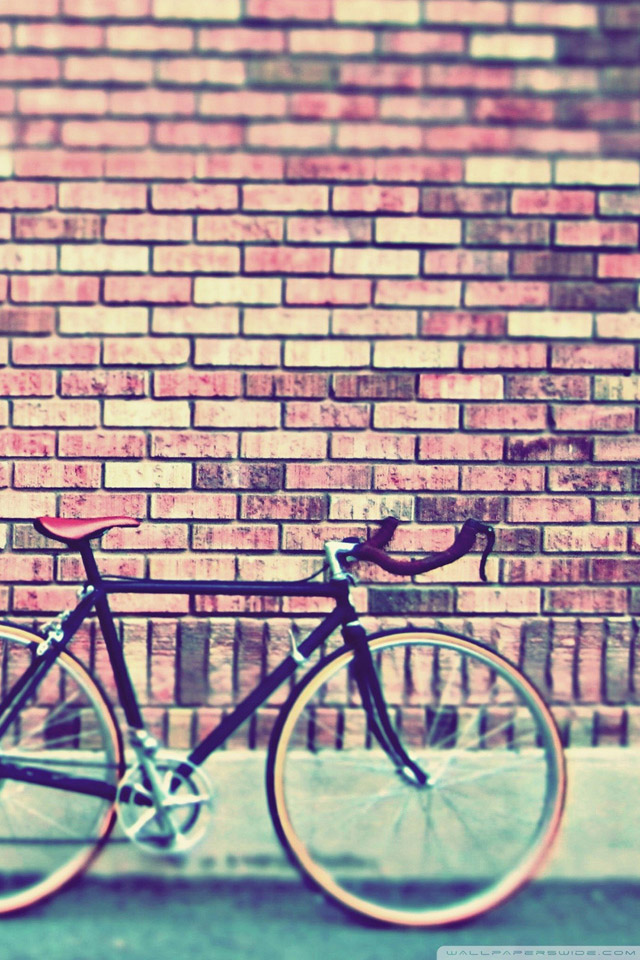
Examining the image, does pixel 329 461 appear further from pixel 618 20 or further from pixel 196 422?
pixel 618 20

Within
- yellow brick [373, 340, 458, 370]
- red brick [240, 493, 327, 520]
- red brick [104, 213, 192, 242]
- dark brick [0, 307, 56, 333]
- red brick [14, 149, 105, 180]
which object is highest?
red brick [14, 149, 105, 180]

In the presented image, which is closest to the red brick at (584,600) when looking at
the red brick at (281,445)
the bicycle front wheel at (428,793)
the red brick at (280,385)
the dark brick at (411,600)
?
the dark brick at (411,600)

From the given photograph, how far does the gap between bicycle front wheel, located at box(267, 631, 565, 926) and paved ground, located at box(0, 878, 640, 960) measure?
0.09 m

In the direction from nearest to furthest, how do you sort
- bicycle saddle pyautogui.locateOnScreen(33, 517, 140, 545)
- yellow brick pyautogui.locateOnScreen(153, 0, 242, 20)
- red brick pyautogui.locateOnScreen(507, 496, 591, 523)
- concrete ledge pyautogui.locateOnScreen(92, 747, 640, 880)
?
1. bicycle saddle pyautogui.locateOnScreen(33, 517, 140, 545)
2. concrete ledge pyautogui.locateOnScreen(92, 747, 640, 880)
3. yellow brick pyautogui.locateOnScreen(153, 0, 242, 20)
4. red brick pyautogui.locateOnScreen(507, 496, 591, 523)

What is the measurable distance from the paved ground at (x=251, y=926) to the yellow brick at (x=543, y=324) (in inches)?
68.6

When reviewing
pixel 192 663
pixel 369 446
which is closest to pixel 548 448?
pixel 369 446

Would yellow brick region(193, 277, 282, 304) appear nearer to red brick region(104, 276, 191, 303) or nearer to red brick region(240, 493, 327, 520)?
red brick region(104, 276, 191, 303)

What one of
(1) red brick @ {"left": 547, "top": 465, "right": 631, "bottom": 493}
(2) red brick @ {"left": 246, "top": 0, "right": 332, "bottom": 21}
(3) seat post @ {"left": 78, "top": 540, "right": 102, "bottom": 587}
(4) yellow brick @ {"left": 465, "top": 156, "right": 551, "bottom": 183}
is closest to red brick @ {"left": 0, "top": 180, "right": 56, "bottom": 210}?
(2) red brick @ {"left": 246, "top": 0, "right": 332, "bottom": 21}

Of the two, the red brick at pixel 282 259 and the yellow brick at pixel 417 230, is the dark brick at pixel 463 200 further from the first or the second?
the red brick at pixel 282 259

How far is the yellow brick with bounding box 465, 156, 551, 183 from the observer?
121 inches

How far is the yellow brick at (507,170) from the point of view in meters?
3.08

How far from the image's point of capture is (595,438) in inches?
123

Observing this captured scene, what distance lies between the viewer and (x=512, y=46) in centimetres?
308

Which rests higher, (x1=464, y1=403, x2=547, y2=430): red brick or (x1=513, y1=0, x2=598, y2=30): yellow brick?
(x1=513, y1=0, x2=598, y2=30): yellow brick
